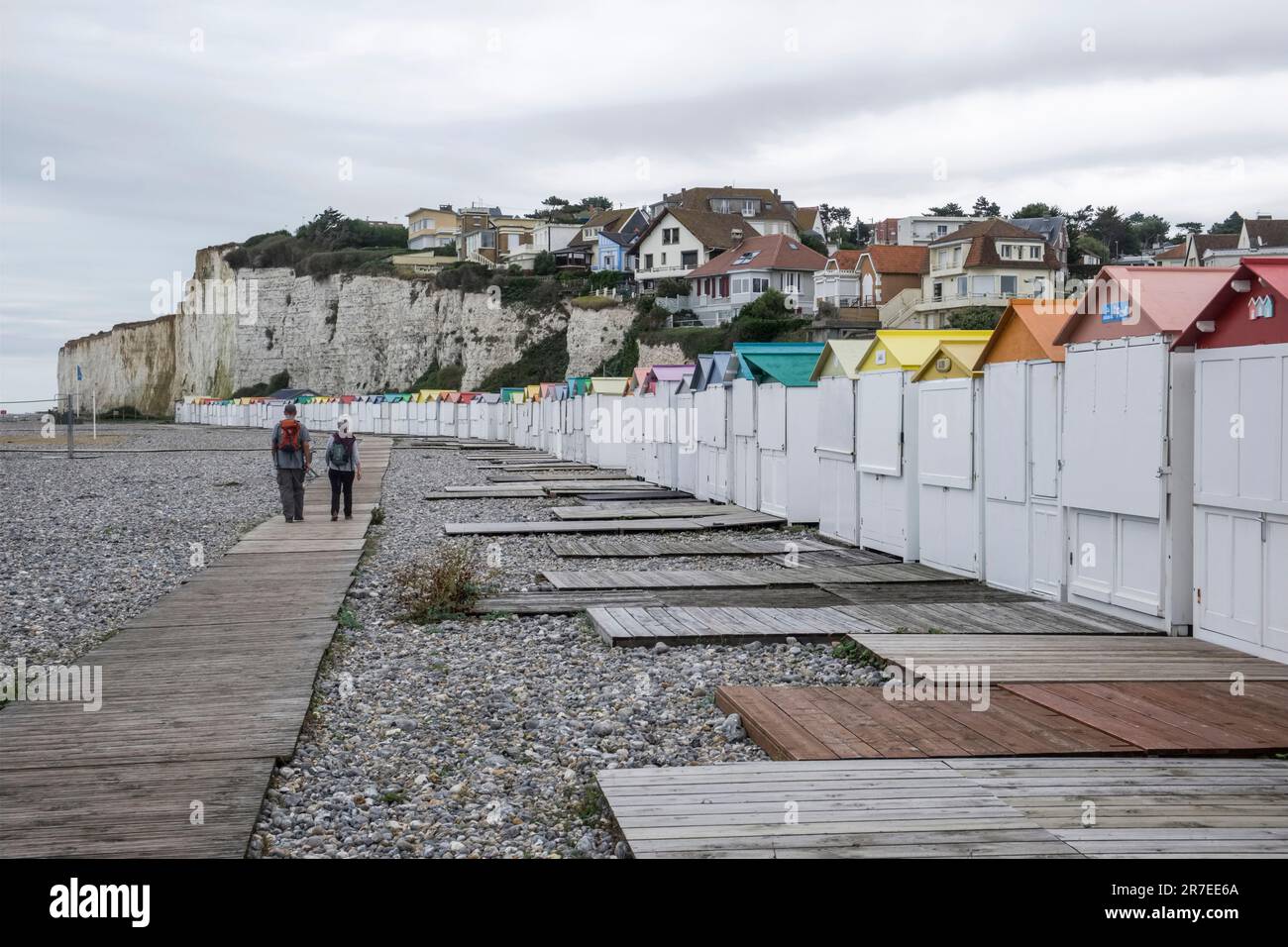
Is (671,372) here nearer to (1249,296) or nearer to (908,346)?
(908,346)

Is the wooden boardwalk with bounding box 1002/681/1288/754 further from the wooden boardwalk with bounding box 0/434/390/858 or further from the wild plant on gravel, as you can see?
the wild plant on gravel

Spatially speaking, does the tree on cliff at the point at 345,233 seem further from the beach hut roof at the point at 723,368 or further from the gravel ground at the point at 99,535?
the beach hut roof at the point at 723,368

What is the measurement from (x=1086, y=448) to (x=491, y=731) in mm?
5410

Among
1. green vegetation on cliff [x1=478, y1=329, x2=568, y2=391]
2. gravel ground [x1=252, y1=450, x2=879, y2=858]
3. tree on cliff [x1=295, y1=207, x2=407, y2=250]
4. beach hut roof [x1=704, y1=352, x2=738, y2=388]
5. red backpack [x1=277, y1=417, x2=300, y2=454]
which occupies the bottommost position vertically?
gravel ground [x1=252, y1=450, x2=879, y2=858]

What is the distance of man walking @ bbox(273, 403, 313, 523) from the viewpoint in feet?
59.2

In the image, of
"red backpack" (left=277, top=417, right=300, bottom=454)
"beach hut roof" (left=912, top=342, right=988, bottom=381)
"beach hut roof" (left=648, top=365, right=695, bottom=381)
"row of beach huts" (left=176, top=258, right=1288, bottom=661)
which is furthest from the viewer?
"beach hut roof" (left=648, top=365, right=695, bottom=381)

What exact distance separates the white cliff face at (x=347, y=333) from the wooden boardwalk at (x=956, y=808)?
76.6 m

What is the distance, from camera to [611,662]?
29.8ft

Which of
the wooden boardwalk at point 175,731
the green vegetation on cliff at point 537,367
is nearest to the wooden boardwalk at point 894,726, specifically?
the wooden boardwalk at point 175,731

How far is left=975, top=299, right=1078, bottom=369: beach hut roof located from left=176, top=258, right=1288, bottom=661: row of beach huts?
0.07 ft

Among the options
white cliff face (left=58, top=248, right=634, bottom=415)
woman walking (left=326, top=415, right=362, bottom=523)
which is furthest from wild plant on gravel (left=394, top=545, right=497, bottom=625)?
white cliff face (left=58, top=248, right=634, bottom=415)

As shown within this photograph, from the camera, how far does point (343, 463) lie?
1908 centimetres

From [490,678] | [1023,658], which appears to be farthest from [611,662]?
[1023,658]
